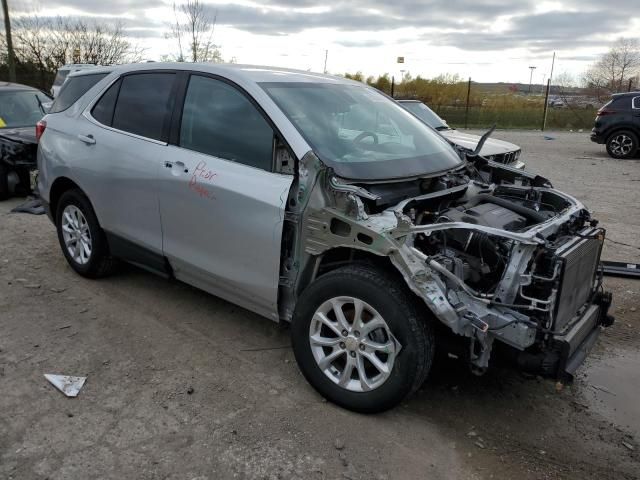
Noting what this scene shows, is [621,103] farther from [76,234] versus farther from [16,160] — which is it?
[76,234]

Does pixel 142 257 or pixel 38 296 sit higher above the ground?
pixel 142 257

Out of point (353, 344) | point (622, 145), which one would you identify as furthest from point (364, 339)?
point (622, 145)

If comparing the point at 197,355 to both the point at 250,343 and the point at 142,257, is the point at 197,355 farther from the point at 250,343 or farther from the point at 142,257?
the point at 142,257

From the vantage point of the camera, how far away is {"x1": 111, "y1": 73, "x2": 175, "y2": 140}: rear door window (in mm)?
4121

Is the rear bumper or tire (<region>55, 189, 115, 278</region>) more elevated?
the rear bumper

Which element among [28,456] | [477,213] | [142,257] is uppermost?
[477,213]

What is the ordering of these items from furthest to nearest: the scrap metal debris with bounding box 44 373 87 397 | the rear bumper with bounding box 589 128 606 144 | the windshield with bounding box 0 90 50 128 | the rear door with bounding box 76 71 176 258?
the rear bumper with bounding box 589 128 606 144 → the windshield with bounding box 0 90 50 128 → the rear door with bounding box 76 71 176 258 → the scrap metal debris with bounding box 44 373 87 397

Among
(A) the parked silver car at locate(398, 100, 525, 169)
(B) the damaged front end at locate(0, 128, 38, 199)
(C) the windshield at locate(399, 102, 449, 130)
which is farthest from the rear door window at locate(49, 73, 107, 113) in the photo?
(C) the windshield at locate(399, 102, 449, 130)

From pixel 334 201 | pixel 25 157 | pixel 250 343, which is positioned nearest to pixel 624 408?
pixel 334 201

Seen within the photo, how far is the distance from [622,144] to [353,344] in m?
14.1

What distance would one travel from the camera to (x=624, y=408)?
133 inches

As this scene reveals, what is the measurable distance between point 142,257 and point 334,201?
76.3 inches

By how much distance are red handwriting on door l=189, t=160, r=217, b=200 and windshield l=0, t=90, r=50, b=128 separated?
6.07 m

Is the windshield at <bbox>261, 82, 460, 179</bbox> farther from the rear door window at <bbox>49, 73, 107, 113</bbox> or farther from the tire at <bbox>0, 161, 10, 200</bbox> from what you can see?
the tire at <bbox>0, 161, 10, 200</bbox>
